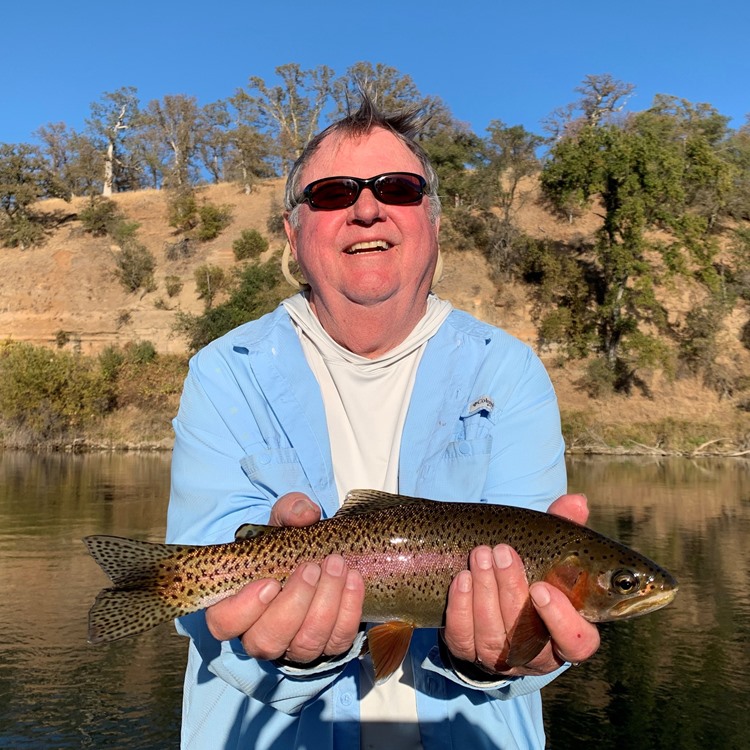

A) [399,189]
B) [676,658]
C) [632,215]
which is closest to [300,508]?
[399,189]

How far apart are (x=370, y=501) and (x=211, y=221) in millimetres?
60648

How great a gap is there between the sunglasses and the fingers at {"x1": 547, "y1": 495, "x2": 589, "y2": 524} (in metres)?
1.54

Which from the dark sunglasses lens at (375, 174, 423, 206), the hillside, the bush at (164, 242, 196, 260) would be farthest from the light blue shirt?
the bush at (164, 242, 196, 260)

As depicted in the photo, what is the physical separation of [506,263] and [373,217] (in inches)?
1975

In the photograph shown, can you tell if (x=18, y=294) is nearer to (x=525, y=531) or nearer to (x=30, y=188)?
(x=30, y=188)

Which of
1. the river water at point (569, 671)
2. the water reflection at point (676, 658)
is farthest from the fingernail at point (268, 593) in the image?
the water reflection at point (676, 658)

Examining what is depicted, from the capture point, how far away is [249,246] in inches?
2178

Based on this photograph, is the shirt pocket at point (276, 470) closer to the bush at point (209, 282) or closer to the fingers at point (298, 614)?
the fingers at point (298, 614)

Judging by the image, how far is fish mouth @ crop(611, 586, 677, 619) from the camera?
313 centimetres

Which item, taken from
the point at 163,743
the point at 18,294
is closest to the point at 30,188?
the point at 18,294

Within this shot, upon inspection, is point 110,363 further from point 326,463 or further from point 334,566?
point 334,566

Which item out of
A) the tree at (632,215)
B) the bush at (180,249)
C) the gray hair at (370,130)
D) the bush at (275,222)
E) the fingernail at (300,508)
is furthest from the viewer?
the bush at (275,222)

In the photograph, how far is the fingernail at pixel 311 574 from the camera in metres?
2.78

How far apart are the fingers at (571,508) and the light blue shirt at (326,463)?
3.8 inches
